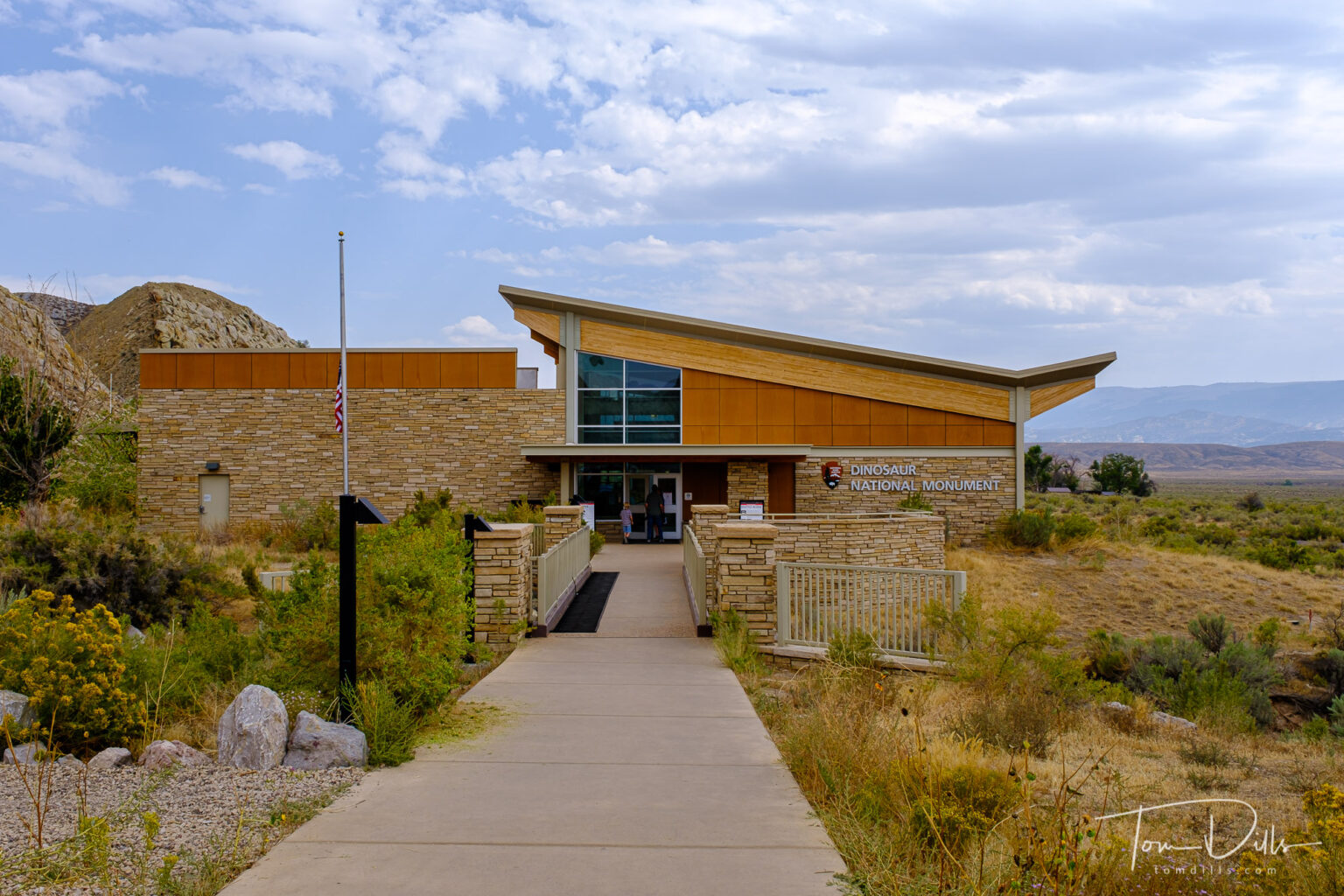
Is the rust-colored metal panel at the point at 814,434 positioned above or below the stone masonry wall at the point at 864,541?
above

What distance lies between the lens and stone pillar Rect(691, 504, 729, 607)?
13.5 metres

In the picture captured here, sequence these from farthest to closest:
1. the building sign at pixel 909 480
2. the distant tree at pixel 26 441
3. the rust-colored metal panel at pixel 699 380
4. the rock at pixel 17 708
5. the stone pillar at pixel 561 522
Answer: the building sign at pixel 909 480 → the rust-colored metal panel at pixel 699 380 → the distant tree at pixel 26 441 → the stone pillar at pixel 561 522 → the rock at pixel 17 708

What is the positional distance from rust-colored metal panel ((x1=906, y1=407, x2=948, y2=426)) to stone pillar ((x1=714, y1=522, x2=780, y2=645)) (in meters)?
22.4

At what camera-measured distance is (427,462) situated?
3259cm

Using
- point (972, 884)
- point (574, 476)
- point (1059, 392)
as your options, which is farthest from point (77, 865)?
point (1059, 392)

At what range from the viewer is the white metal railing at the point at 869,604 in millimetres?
10953

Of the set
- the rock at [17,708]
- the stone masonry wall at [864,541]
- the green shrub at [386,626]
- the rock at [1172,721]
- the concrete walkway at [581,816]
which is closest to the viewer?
the concrete walkway at [581,816]

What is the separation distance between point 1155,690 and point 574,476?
2225 centimetres

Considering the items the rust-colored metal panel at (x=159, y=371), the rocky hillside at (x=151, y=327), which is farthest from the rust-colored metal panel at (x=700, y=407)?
the rocky hillside at (x=151, y=327)

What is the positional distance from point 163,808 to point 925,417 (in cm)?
2999

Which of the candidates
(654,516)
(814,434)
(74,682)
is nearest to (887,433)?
(814,434)

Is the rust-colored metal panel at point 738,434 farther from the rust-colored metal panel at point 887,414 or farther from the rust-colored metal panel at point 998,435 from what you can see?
the rust-colored metal panel at point 998,435

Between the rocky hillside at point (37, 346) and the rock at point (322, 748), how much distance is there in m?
43.6

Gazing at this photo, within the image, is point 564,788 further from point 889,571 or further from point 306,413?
point 306,413
